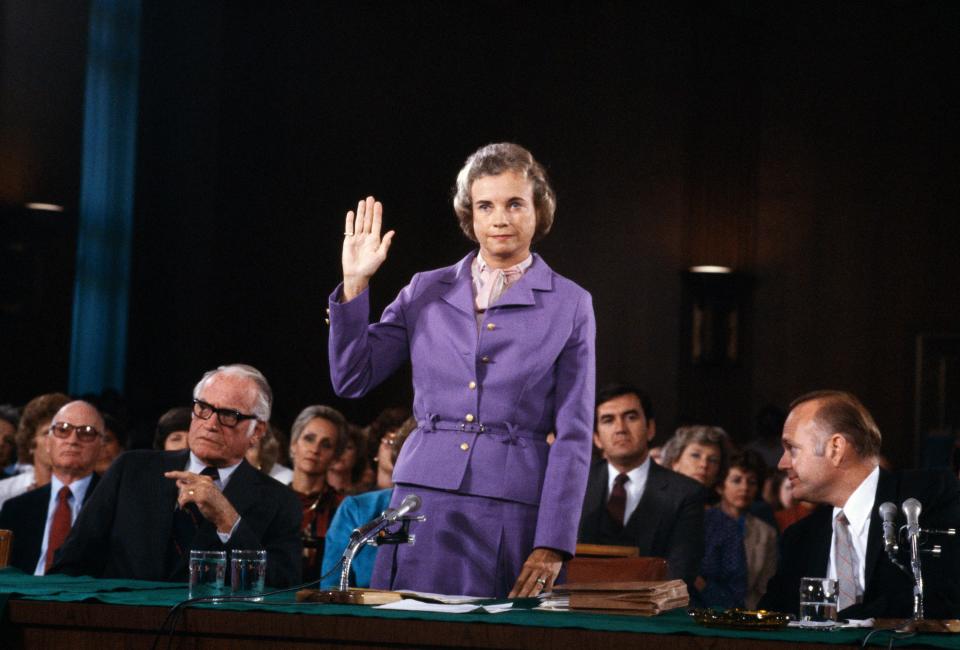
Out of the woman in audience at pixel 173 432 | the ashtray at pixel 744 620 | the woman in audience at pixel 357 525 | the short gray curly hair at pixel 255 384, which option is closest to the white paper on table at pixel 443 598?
the ashtray at pixel 744 620

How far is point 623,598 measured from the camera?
A: 2410mm

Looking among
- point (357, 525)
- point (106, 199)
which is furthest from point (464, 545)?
point (106, 199)

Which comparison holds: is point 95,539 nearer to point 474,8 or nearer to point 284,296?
point 284,296

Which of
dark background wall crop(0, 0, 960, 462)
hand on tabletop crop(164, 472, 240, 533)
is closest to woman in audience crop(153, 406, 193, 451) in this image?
hand on tabletop crop(164, 472, 240, 533)

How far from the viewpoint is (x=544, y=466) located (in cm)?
287

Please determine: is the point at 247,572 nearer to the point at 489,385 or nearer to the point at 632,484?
the point at 489,385

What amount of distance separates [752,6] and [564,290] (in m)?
9.20

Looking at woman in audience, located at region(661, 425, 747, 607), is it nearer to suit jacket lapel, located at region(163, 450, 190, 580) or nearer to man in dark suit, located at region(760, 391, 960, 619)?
man in dark suit, located at region(760, 391, 960, 619)

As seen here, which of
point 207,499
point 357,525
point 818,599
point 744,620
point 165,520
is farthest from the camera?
point 357,525

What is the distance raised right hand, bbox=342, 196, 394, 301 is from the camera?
2.84 metres

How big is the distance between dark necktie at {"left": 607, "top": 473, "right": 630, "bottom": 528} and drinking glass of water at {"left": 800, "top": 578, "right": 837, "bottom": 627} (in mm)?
2585

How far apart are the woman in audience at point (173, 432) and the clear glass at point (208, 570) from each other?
10.1ft

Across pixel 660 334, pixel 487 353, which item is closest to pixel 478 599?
pixel 487 353

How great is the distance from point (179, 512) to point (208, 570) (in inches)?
34.7
